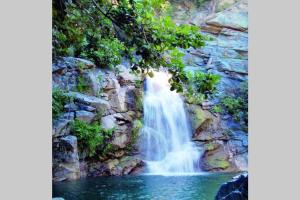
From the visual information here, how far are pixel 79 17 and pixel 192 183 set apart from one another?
3.08 m

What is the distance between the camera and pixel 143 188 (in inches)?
193

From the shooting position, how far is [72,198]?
14.5 ft

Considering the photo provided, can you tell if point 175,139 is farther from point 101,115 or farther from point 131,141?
point 101,115

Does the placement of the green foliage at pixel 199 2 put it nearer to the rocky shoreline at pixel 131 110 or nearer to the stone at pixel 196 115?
the rocky shoreline at pixel 131 110

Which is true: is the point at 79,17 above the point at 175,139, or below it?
above

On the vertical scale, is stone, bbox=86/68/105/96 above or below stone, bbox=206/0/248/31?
below

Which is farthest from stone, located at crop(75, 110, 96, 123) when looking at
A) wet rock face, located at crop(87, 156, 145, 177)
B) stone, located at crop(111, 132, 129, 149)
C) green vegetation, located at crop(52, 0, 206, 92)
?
A: green vegetation, located at crop(52, 0, 206, 92)

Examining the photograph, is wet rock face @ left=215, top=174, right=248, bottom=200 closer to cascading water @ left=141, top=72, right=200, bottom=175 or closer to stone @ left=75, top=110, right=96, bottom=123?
stone @ left=75, top=110, right=96, bottom=123

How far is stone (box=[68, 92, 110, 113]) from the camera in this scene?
5852mm

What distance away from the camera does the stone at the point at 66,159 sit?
521cm

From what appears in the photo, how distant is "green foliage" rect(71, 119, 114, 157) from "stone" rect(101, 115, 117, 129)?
0.07 m

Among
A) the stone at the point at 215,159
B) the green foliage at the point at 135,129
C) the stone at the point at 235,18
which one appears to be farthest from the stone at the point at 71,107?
the stone at the point at 215,159

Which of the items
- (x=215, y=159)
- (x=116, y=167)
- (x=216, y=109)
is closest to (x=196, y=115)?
(x=215, y=159)

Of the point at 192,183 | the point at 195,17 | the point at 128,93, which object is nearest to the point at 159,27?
the point at 195,17
